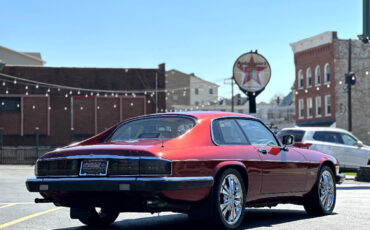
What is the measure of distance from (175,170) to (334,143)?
17.2 m

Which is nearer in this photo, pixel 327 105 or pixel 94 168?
pixel 94 168

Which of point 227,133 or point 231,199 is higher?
point 227,133

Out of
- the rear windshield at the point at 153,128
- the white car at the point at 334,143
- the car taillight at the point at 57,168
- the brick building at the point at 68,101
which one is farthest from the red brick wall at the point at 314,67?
the car taillight at the point at 57,168

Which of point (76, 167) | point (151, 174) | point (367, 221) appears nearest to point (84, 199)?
point (76, 167)

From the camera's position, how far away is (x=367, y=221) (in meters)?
9.41

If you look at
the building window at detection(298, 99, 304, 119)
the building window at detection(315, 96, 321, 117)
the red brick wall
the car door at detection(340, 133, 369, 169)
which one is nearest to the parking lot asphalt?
the car door at detection(340, 133, 369, 169)

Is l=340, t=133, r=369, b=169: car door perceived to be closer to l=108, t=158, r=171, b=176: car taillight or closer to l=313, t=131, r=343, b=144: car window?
l=313, t=131, r=343, b=144: car window

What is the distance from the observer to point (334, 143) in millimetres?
23906

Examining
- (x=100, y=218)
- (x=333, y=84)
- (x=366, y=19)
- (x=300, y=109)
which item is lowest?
(x=100, y=218)

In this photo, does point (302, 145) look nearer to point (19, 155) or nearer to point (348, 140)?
point (348, 140)

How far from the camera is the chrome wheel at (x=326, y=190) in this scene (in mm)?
10438

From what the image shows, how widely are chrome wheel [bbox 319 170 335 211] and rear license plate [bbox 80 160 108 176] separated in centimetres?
401

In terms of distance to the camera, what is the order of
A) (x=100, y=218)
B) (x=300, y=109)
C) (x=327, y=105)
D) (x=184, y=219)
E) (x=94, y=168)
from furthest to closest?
(x=300, y=109), (x=327, y=105), (x=184, y=219), (x=100, y=218), (x=94, y=168)

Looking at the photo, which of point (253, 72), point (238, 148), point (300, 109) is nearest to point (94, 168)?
point (238, 148)
